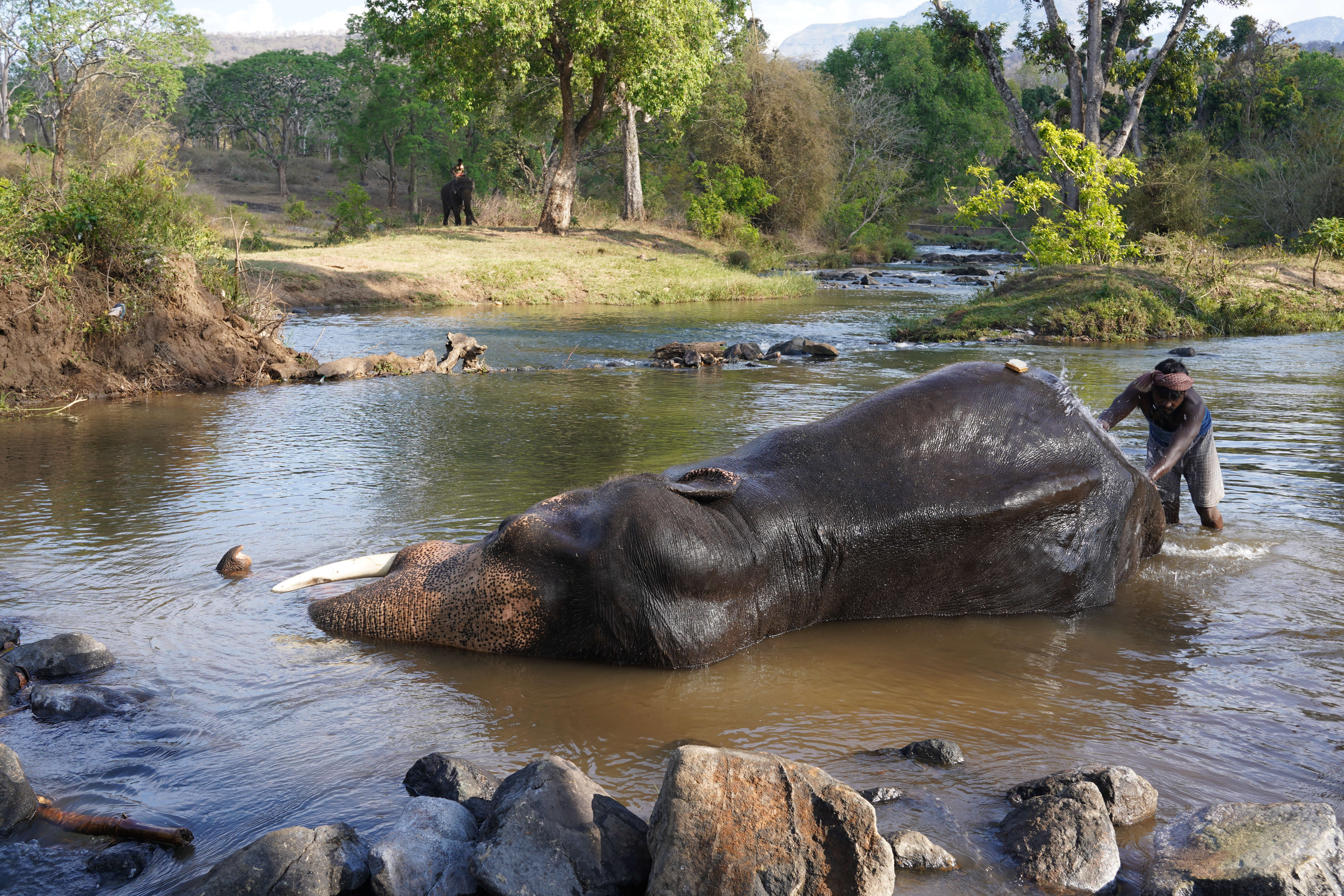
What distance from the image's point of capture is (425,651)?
194 inches

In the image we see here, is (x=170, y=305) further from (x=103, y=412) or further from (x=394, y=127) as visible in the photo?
(x=394, y=127)

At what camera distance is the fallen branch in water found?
326 cm

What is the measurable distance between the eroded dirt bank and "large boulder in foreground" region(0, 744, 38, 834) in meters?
9.43

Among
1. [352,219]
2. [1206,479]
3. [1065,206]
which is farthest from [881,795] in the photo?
[352,219]

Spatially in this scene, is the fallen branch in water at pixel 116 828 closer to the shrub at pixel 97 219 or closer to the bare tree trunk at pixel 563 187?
the shrub at pixel 97 219

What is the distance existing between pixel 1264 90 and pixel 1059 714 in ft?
203

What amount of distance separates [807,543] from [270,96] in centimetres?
8588

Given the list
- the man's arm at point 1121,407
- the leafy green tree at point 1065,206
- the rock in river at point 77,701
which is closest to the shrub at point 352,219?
the leafy green tree at point 1065,206

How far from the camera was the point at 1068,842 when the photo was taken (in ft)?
10.4

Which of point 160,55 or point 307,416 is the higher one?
point 160,55

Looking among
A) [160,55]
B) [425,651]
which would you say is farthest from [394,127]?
[425,651]

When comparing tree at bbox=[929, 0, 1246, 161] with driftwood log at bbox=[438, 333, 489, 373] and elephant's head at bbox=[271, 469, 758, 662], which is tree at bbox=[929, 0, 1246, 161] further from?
elephant's head at bbox=[271, 469, 758, 662]

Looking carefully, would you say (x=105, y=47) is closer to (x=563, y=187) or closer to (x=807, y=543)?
(x=563, y=187)

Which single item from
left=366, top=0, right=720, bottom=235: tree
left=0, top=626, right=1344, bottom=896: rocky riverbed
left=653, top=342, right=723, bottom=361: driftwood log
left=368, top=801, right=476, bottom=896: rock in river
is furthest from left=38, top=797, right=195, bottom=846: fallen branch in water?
left=366, top=0, right=720, bottom=235: tree
